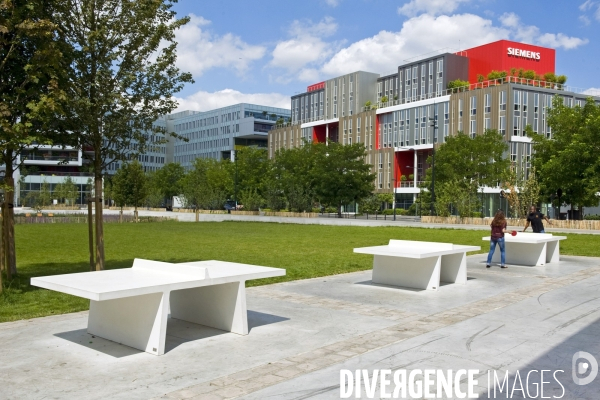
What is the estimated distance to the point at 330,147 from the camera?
62.4m

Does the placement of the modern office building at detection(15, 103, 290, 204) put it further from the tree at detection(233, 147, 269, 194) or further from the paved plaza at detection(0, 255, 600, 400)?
the paved plaza at detection(0, 255, 600, 400)

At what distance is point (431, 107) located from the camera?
2901 inches

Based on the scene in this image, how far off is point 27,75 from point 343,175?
5080 cm

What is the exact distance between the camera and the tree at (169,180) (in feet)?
317

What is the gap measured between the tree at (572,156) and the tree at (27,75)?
37.7 metres

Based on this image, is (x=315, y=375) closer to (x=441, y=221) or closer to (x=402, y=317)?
(x=402, y=317)

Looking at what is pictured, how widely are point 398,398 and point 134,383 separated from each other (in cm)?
246

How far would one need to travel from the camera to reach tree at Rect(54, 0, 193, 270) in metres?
11.6

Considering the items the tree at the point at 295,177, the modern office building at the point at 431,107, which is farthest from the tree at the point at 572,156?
the tree at the point at 295,177

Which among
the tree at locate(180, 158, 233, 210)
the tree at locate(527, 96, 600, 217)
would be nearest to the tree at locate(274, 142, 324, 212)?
the tree at locate(180, 158, 233, 210)

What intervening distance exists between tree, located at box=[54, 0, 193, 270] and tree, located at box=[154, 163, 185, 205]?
272 ft

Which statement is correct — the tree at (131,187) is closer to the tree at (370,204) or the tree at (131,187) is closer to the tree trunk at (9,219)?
the tree at (370,204)

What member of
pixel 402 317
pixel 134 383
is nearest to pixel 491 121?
pixel 402 317

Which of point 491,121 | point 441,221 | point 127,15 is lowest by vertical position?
point 441,221
